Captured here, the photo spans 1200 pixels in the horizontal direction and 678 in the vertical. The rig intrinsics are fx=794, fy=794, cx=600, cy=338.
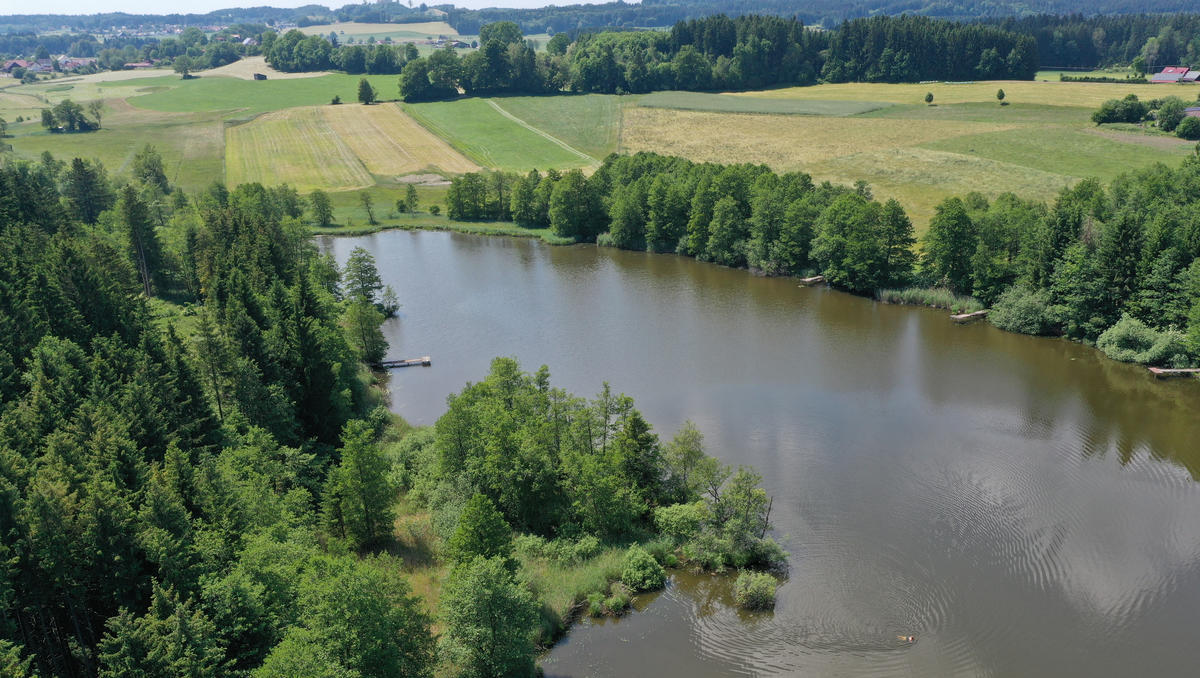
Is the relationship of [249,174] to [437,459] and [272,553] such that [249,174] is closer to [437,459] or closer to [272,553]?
[437,459]

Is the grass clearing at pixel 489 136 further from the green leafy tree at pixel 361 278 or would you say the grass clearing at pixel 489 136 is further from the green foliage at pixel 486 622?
the green foliage at pixel 486 622

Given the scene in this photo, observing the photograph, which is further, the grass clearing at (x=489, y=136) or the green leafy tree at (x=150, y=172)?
the grass clearing at (x=489, y=136)

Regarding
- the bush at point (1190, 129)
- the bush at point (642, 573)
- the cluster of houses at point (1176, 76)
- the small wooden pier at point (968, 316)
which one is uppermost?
the cluster of houses at point (1176, 76)

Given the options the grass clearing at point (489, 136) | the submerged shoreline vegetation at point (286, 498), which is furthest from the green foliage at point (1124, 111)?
the submerged shoreline vegetation at point (286, 498)

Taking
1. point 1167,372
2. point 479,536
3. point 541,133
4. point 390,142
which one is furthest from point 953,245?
point 390,142

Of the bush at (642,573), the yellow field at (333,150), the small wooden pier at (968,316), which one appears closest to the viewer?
the bush at (642,573)

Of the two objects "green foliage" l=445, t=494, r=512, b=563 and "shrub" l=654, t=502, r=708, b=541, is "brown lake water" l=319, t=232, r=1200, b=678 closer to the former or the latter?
"shrub" l=654, t=502, r=708, b=541

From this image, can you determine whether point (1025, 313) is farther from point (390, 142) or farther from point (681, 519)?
point (390, 142)

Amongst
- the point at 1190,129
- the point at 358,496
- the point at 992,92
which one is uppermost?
the point at 992,92
